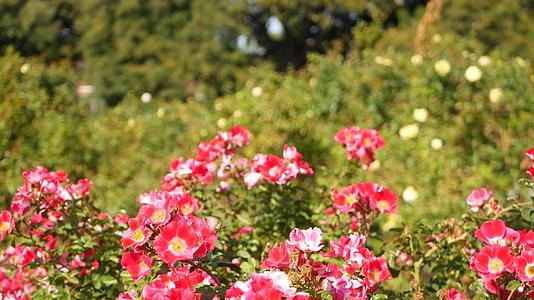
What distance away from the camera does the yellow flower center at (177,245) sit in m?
1.24

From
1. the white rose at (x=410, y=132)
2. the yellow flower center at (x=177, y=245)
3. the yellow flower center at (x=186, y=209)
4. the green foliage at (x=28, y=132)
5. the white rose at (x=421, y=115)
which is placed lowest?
the green foliage at (x=28, y=132)

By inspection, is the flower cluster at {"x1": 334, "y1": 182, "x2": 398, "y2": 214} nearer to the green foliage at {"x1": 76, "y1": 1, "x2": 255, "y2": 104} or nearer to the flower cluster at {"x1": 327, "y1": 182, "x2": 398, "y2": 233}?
the flower cluster at {"x1": 327, "y1": 182, "x2": 398, "y2": 233}

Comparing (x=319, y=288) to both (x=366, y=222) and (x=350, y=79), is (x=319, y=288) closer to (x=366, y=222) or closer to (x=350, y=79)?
(x=366, y=222)

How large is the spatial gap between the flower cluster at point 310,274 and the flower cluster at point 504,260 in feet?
0.68

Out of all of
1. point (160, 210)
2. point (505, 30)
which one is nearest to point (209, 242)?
point (160, 210)

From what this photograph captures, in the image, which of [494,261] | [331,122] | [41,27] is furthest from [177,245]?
[41,27]

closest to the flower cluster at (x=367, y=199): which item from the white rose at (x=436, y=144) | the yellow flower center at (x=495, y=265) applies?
the yellow flower center at (x=495, y=265)

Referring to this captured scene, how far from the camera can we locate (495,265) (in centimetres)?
133

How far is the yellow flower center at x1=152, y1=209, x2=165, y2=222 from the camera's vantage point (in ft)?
4.33

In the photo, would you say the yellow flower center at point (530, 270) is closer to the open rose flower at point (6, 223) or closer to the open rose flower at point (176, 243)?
the open rose flower at point (176, 243)

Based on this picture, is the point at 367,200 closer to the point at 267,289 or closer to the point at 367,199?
the point at 367,199

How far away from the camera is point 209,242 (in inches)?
50.3

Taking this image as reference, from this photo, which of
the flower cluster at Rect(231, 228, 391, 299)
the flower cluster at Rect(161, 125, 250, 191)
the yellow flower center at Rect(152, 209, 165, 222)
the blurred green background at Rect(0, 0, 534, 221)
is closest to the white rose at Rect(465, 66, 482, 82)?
the blurred green background at Rect(0, 0, 534, 221)

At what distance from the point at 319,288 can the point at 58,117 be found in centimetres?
393
